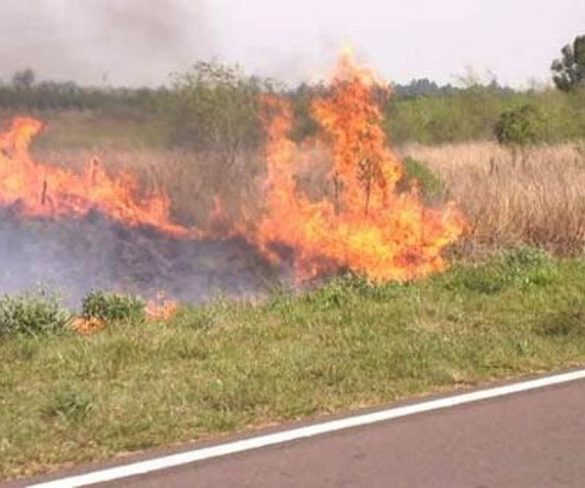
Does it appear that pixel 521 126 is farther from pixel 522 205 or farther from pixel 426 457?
pixel 426 457

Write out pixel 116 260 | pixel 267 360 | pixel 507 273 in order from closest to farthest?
pixel 267 360, pixel 507 273, pixel 116 260

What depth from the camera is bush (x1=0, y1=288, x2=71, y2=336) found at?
7.27m

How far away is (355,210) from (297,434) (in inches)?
335

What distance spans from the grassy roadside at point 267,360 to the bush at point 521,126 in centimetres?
1109

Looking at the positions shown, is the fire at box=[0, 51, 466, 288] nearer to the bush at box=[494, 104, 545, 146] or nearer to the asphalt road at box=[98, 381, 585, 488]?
the asphalt road at box=[98, 381, 585, 488]

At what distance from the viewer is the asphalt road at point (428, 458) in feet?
13.6

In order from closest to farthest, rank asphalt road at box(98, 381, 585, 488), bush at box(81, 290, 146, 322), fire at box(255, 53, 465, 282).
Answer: asphalt road at box(98, 381, 585, 488)
bush at box(81, 290, 146, 322)
fire at box(255, 53, 465, 282)

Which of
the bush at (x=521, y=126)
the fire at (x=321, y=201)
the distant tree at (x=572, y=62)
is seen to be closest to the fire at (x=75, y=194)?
the fire at (x=321, y=201)

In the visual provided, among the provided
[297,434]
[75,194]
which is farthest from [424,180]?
[297,434]

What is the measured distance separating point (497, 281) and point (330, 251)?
3.97m

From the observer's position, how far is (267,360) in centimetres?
646

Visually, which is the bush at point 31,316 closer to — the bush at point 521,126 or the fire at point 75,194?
the fire at point 75,194

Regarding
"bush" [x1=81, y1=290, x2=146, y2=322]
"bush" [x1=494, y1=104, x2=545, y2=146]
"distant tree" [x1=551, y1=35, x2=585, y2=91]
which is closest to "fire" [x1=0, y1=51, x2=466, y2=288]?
"bush" [x1=81, y1=290, x2=146, y2=322]

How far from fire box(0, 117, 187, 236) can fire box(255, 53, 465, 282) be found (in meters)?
1.96
